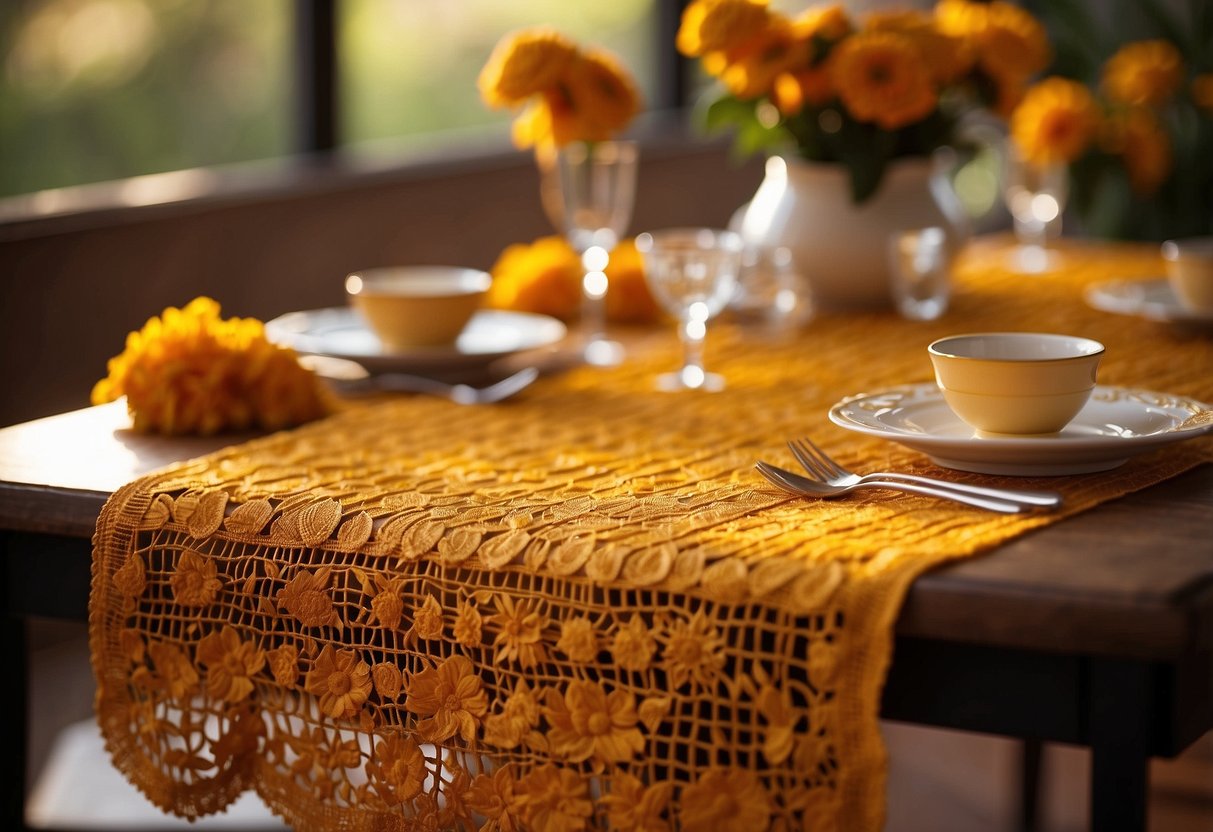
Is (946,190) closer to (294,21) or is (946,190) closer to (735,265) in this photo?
(735,265)

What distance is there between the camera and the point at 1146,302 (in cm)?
161

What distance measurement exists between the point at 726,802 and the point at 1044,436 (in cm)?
36

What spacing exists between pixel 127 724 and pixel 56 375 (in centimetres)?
140

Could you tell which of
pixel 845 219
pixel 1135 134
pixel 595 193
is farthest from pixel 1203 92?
pixel 595 193

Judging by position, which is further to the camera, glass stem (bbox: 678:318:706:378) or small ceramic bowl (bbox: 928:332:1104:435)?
glass stem (bbox: 678:318:706:378)

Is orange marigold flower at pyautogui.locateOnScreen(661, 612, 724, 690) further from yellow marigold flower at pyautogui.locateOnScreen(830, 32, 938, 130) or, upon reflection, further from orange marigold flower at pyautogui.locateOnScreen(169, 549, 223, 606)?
yellow marigold flower at pyautogui.locateOnScreen(830, 32, 938, 130)

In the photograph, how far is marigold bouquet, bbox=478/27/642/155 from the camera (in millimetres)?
1489

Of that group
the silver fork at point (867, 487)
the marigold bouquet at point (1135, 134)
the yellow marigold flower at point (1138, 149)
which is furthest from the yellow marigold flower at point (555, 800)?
the yellow marigold flower at point (1138, 149)

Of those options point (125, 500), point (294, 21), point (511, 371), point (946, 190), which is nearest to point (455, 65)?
point (294, 21)

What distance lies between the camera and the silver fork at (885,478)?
2.93 feet

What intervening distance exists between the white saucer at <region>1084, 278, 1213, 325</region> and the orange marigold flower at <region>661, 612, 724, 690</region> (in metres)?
0.89

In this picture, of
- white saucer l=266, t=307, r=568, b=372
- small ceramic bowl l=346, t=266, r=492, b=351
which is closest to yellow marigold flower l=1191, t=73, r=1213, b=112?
white saucer l=266, t=307, r=568, b=372

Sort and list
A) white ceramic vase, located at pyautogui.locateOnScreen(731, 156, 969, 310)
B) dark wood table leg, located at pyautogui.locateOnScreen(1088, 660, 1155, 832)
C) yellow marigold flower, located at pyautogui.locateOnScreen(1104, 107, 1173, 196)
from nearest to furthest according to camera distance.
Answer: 1. dark wood table leg, located at pyautogui.locateOnScreen(1088, 660, 1155, 832)
2. white ceramic vase, located at pyautogui.locateOnScreen(731, 156, 969, 310)
3. yellow marigold flower, located at pyautogui.locateOnScreen(1104, 107, 1173, 196)

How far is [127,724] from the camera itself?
3.21 ft
